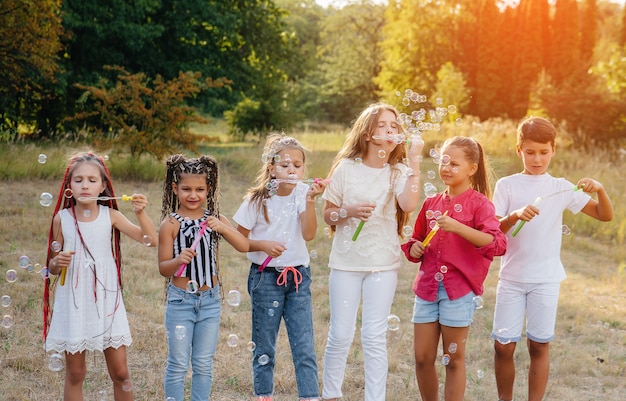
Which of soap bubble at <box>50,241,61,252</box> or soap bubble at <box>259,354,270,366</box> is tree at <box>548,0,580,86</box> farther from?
soap bubble at <box>50,241,61,252</box>

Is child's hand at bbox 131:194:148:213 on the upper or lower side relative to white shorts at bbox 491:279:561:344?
upper

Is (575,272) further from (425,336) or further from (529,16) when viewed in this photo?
(529,16)

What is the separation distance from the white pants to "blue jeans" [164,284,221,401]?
1.94ft

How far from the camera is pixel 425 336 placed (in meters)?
3.50

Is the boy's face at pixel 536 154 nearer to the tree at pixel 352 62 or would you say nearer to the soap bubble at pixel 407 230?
the soap bubble at pixel 407 230

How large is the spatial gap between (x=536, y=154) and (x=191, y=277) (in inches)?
71.7

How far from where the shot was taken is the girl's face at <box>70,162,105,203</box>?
331cm

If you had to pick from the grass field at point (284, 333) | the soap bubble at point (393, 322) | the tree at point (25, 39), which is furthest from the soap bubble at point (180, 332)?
the tree at point (25, 39)

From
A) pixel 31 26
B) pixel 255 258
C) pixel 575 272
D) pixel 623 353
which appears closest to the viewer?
pixel 255 258

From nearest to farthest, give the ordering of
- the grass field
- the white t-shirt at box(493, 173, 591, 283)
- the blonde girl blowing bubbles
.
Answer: the blonde girl blowing bubbles → the white t-shirt at box(493, 173, 591, 283) → the grass field

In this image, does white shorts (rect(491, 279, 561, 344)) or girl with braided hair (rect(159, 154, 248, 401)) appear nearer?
girl with braided hair (rect(159, 154, 248, 401))

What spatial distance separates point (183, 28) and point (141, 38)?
185 cm

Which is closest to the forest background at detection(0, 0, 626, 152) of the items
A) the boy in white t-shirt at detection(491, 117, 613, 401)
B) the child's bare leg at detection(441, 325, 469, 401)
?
the boy in white t-shirt at detection(491, 117, 613, 401)

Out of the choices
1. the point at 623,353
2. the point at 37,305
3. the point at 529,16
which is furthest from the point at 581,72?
the point at 37,305
